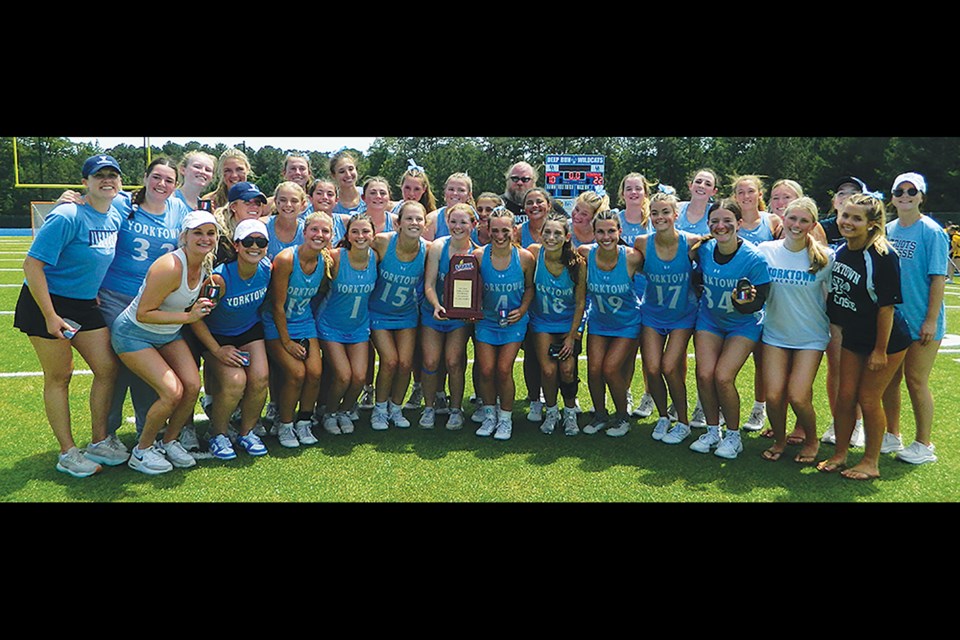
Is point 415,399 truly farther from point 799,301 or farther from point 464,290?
point 799,301

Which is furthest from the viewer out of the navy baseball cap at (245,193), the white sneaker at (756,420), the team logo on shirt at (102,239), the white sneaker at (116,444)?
the white sneaker at (756,420)

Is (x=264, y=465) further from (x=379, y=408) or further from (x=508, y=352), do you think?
(x=508, y=352)

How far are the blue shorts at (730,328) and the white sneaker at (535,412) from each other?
1.55m

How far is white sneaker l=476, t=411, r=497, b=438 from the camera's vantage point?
5531mm

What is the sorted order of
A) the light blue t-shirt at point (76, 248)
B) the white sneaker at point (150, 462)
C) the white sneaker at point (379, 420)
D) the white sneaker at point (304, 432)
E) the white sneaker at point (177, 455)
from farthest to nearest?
the white sneaker at point (379, 420) → the white sneaker at point (304, 432) → the white sneaker at point (177, 455) → the white sneaker at point (150, 462) → the light blue t-shirt at point (76, 248)

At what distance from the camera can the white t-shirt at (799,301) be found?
4.81 m

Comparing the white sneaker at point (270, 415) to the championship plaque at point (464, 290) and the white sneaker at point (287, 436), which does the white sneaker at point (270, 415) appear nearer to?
the white sneaker at point (287, 436)

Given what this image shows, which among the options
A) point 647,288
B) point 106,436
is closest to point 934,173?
point 647,288

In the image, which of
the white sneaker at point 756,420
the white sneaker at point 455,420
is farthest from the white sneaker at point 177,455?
the white sneaker at point 756,420

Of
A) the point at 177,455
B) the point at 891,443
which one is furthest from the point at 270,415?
→ the point at 891,443

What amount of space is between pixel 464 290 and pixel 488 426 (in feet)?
3.74

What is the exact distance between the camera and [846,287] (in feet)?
15.1

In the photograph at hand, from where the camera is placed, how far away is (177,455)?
473cm

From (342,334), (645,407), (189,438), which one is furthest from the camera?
(645,407)
